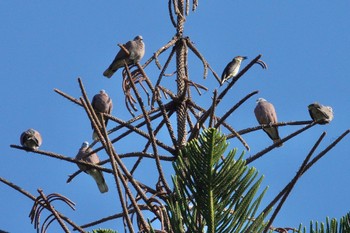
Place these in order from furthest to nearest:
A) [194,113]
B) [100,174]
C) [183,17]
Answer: [100,174], [183,17], [194,113]

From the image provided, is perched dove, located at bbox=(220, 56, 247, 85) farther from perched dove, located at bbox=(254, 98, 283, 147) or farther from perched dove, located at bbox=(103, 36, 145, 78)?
perched dove, located at bbox=(103, 36, 145, 78)

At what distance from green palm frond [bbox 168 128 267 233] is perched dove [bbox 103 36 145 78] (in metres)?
3.66

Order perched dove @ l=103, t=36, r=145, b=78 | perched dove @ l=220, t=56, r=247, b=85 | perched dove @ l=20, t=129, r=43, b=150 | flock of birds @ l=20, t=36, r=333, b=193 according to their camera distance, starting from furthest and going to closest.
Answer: perched dove @ l=220, t=56, r=247, b=85 < perched dove @ l=103, t=36, r=145, b=78 < flock of birds @ l=20, t=36, r=333, b=193 < perched dove @ l=20, t=129, r=43, b=150

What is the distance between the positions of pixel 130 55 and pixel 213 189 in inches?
147

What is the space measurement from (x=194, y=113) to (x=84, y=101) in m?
1.67

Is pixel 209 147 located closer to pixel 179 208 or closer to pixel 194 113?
pixel 179 208

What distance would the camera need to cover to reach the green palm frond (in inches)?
137

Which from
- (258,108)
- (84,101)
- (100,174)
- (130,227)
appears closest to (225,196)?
(130,227)

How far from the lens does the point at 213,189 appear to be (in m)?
3.53

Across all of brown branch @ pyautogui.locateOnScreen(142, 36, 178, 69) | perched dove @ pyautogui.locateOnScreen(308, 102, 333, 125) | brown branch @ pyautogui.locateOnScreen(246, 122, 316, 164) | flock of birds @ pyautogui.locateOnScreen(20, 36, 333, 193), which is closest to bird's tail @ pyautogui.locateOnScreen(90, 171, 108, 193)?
flock of birds @ pyautogui.locateOnScreen(20, 36, 333, 193)

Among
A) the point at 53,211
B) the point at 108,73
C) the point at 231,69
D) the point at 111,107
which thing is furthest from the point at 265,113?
the point at 53,211

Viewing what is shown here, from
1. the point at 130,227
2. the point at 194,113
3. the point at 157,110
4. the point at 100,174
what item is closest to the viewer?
the point at 130,227

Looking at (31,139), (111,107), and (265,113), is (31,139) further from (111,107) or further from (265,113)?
(265,113)

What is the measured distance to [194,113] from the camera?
5008mm
